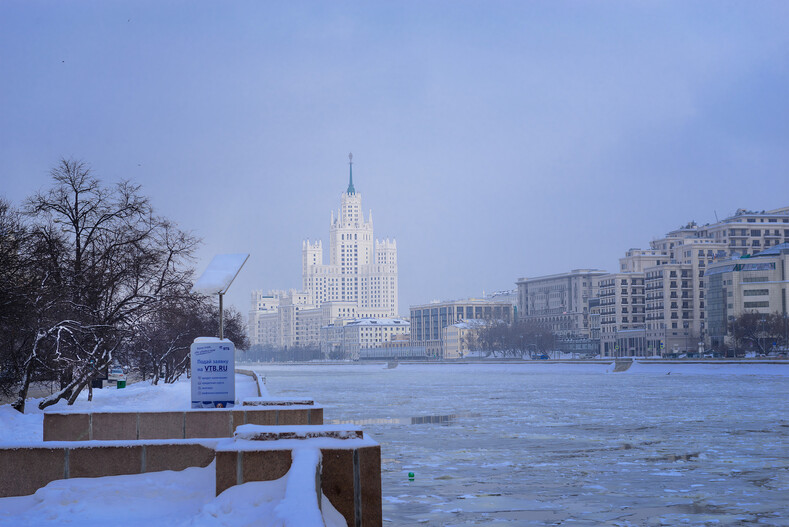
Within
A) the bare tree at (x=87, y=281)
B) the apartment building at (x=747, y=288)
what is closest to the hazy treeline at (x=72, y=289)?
the bare tree at (x=87, y=281)

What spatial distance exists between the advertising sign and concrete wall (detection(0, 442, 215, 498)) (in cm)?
773

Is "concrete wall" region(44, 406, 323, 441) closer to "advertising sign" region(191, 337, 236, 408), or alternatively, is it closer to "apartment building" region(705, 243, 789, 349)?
"advertising sign" region(191, 337, 236, 408)

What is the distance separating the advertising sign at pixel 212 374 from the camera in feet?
66.6

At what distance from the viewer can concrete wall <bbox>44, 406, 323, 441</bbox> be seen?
59.3 feet

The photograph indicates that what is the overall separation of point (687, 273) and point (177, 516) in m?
194

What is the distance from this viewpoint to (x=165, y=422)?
18.7m

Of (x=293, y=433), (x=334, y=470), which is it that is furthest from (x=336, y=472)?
(x=293, y=433)

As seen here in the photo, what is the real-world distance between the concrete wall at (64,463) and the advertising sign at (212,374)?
7.73 meters

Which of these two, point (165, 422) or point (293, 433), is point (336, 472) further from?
point (165, 422)

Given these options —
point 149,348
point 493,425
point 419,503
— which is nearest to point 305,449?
point 419,503

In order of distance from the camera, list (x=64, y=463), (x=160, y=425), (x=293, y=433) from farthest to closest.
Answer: (x=160, y=425) → (x=64, y=463) → (x=293, y=433)

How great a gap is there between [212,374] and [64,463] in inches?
324

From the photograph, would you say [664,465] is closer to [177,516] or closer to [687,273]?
[177,516]

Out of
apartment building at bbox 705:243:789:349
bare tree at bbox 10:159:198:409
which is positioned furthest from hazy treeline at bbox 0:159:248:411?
apartment building at bbox 705:243:789:349
